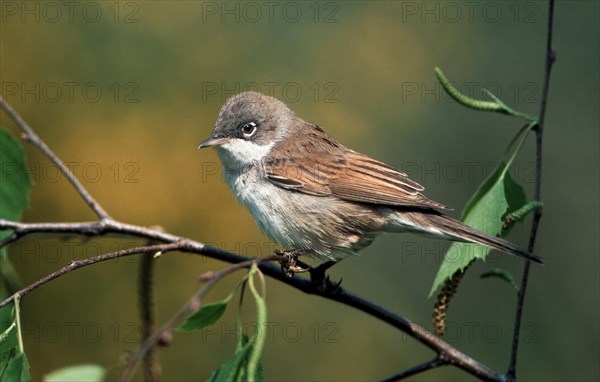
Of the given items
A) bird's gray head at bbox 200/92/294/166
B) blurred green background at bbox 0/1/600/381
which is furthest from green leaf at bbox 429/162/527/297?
blurred green background at bbox 0/1/600/381

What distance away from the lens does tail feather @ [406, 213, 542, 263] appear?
9.89 ft

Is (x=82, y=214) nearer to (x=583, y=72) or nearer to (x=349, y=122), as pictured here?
(x=349, y=122)

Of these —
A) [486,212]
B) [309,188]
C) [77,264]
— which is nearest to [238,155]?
[309,188]

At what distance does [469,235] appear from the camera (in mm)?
3145

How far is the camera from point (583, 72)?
7445mm

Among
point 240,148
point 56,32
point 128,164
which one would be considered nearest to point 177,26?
point 56,32

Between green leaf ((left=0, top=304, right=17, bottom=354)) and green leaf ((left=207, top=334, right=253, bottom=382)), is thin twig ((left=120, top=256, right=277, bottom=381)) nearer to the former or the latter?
green leaf ((left=207, top=334, right=253, bottom=382))

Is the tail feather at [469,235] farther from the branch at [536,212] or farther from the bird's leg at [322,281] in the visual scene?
the bird's leg at [322,281]

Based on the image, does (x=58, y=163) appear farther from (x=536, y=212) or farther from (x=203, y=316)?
(x=536, y=212)

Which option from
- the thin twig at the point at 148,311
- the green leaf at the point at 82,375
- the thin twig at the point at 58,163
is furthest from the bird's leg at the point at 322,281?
the green leaf at the point at 82,375

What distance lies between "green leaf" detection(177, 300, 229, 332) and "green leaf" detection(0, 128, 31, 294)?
1.12m

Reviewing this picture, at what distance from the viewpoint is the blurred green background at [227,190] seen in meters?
5.41

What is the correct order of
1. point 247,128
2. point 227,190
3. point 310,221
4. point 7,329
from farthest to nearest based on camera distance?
point 227,190 < point 247,128 < point 310,221 < point 7,329

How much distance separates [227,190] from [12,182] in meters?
2.95
